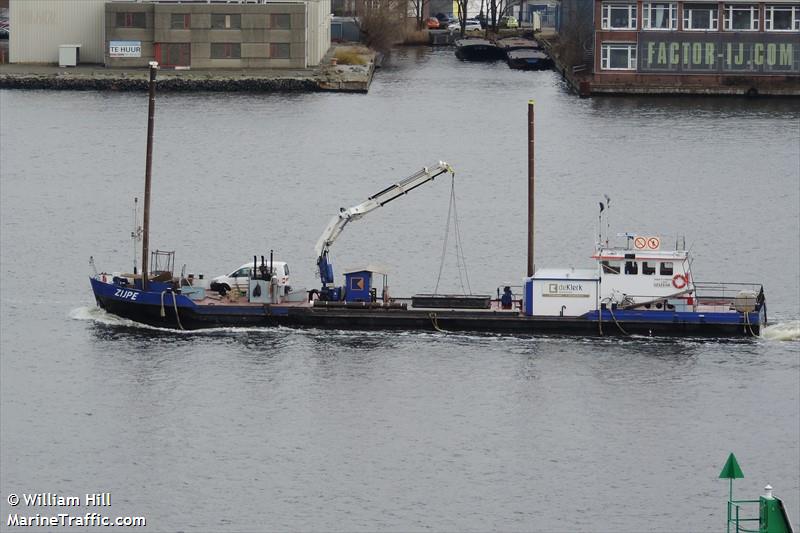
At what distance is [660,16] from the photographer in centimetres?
12231

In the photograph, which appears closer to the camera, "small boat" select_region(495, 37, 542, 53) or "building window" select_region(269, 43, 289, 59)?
"building window" select_region(269, 43, 289, 59)

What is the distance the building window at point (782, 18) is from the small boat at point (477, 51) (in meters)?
35.2

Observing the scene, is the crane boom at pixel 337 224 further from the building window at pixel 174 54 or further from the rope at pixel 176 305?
the building window at pixel 174 54

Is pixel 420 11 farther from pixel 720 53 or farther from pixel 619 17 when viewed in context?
pixel 720 53

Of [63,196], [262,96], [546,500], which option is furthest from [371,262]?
[262,96]

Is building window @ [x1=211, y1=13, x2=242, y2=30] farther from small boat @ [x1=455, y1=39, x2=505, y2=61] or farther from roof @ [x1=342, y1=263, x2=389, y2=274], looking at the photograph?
roof @ [x1=342, y1=263, x2=389, y2=274]

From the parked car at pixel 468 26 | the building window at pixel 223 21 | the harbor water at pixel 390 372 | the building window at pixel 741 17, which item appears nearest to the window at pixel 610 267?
the harbor water at pixel 390 372

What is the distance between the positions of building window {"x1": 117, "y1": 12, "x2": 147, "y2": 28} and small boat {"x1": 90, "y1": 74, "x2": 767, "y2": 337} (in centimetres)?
6641

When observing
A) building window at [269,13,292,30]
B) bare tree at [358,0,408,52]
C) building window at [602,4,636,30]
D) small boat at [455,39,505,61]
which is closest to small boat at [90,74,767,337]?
building window at [602,4,636,30]

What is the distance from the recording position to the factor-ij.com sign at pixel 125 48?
419 ft

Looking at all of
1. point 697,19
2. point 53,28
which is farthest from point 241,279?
point 53,28

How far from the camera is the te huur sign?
12231 centimetres

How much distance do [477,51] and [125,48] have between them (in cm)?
3580

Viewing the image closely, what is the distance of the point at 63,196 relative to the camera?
8769 cm
